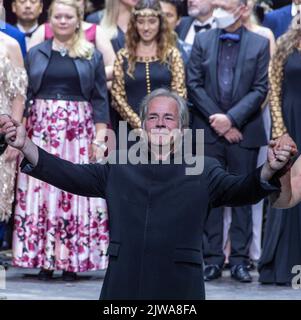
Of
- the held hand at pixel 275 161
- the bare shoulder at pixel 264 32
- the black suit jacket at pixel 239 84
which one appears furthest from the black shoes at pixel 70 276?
the held hand at pixel 275 161

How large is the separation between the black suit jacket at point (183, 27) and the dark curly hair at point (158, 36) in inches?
41.7

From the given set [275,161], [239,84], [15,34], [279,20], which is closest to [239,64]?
[239,84]

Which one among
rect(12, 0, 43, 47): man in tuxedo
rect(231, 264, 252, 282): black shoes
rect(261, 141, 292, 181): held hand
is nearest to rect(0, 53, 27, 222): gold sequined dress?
rect(12, 0, 43, 47): man in tuxedo

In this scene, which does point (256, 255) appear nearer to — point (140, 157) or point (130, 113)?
point (130, 113)

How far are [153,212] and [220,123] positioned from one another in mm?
3859

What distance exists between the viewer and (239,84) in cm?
935

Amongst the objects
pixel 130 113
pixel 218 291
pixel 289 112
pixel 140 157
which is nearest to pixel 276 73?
pixel 289 112

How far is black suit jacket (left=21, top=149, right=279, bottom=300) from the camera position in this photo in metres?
5.40

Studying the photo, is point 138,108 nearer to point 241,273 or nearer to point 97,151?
point 97,151

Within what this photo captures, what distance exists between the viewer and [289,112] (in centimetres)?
913

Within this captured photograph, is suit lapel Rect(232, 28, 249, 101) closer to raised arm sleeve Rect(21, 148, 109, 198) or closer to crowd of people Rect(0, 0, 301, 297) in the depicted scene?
crowd of people Rect(0, 0, 301, 297)

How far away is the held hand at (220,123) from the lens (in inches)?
364

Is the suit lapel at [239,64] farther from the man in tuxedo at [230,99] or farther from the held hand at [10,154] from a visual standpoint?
the held hand at [10,154]

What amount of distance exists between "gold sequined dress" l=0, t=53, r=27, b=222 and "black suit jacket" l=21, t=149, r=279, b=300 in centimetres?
336
